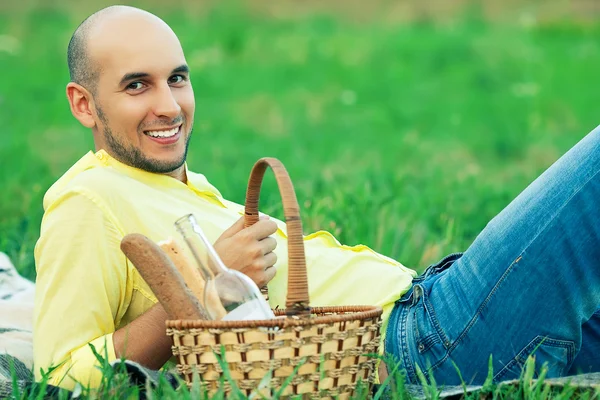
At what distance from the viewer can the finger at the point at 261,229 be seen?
8.04ft

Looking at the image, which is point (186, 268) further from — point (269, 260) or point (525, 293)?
point (525, 293)

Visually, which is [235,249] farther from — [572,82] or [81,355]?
[572,82]

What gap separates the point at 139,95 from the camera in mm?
2762

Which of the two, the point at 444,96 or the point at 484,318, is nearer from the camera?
the point at 484,318

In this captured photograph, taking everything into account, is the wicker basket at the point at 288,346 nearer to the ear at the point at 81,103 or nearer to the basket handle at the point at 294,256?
the basket handle at the point at 294,256

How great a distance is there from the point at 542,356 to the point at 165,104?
49.3 inches

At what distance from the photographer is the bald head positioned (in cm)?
278

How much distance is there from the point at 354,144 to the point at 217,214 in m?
4.82

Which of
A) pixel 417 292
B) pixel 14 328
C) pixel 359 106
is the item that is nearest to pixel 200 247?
pixel 417 292

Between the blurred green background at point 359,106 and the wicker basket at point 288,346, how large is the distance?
2012 mm

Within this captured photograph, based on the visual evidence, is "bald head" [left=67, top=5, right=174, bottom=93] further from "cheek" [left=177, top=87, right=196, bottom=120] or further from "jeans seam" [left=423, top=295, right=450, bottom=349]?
"jeans seam" [left=423, top=295, right=450, bottom=349]

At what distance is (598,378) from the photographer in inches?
104

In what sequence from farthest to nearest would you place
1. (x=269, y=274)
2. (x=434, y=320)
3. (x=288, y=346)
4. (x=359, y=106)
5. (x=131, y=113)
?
(x=359, y=106)
(x=131, y=113)
(x=434, y=320)
(x=269, y=274)
(x=288, y=346)

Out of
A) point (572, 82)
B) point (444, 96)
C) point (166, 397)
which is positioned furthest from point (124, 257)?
point (572, 82)
